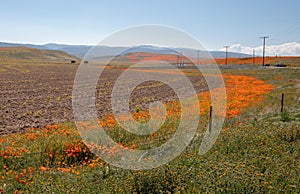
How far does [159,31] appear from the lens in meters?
7.54

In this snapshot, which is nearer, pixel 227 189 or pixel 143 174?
pixel 227 189

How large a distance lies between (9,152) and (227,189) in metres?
6.16

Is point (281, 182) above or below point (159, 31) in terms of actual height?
below

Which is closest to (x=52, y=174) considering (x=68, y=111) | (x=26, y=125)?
(x=26, y=125)

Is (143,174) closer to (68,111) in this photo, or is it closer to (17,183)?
(17,183)

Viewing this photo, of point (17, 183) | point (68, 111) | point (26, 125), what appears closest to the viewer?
point (17, 183)

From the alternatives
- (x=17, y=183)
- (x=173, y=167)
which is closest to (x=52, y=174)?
(x=17, y=183)

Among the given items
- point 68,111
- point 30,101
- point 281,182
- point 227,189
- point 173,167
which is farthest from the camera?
point 30,101

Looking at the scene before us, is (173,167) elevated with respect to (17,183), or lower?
elevated

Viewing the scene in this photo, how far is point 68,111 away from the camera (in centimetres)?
1822

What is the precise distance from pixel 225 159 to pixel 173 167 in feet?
5.55

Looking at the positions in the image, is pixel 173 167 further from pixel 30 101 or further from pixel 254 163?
pixel 30 101

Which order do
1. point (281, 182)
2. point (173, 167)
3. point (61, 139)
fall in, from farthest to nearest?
1. point (61, 139)
2. point (173, 167)
3. point (281, 182)

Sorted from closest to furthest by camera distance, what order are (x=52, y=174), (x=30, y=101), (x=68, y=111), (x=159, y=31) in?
(x=52, y=174) < (x=159, y=31) < (x=68, y=111) < (x=30, y=101)
